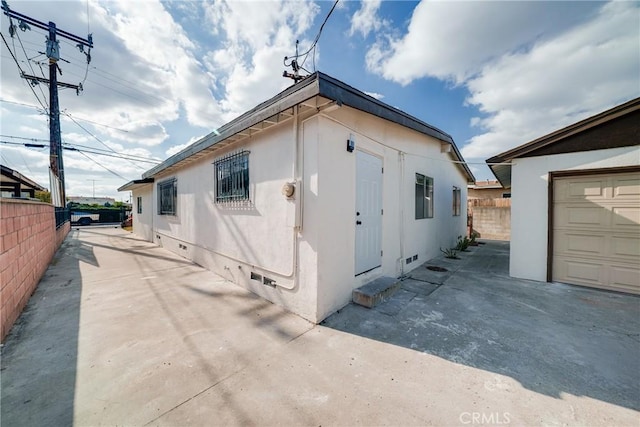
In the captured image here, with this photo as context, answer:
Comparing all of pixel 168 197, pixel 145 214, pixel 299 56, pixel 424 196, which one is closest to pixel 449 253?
pixel 424 196

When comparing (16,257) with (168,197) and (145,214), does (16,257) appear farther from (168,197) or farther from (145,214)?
(145,214)

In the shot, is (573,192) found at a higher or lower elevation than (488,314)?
higher

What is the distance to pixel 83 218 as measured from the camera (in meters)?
22.0

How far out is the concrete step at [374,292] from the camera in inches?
133

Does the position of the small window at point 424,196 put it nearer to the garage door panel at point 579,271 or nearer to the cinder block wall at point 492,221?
the garage door panel at point 579,271

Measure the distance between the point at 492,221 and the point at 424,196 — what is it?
7.64m

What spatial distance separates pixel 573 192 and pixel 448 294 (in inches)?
123

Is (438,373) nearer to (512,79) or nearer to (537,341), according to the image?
(537,341)

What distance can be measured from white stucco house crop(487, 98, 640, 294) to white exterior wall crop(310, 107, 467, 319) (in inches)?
77.0

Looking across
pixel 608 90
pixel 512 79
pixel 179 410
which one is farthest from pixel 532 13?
pixel 179 410

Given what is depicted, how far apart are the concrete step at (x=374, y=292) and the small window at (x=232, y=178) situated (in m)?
2.54

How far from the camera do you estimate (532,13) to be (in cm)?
404

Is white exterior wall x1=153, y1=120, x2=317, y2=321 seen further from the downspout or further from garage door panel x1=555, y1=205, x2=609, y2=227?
garage door panel x1=555, y1=205, x2=609, y2=227

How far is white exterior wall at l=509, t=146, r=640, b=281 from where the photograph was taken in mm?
4457
